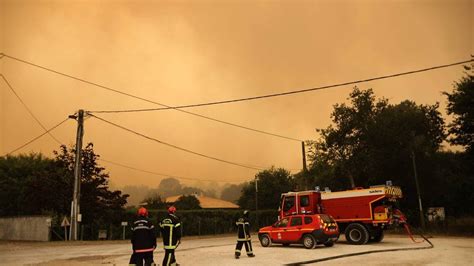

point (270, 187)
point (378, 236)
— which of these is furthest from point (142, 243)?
point (270, 187)

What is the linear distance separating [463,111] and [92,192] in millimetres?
26613

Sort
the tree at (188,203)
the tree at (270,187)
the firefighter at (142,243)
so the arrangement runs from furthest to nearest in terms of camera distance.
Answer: the tree at (188,203), the tree at (270,187), the firefighter at (142,243)

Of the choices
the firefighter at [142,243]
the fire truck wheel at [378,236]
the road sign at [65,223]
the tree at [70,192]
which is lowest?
the fire truck wheel at [378,236]

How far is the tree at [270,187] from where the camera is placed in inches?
2709

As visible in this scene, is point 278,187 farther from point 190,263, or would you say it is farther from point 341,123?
point 190,263

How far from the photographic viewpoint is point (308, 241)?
1894 centimetres

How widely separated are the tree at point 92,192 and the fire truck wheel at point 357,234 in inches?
675

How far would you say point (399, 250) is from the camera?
18094mm

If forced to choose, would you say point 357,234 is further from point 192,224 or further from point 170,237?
point 192,224

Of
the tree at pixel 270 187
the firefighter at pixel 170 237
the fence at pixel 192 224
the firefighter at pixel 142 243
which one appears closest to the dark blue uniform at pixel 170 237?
the firefighter at pixel 170 237

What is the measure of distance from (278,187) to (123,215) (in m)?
40.7

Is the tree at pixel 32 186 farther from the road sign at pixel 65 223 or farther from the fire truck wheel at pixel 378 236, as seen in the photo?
the fire truck wheel at pixel 378 236

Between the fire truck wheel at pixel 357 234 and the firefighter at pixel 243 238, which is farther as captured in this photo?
the fire truck wheel at pixel 357 234

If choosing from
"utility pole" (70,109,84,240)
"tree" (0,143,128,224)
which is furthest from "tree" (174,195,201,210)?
"utility pole" (70,109,84,240)
